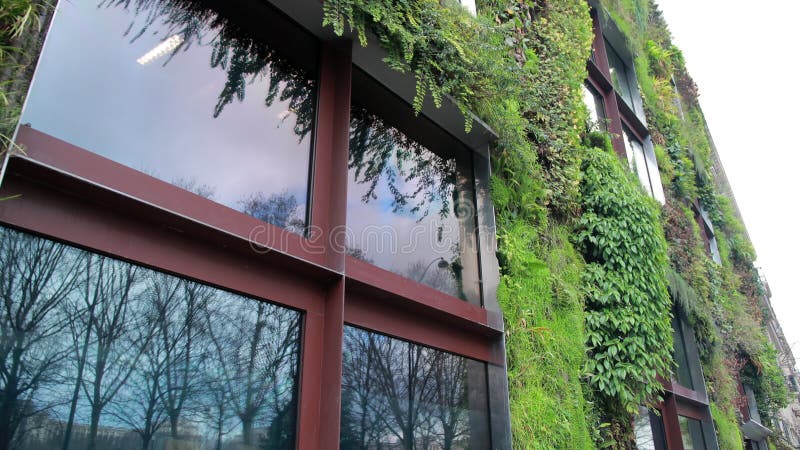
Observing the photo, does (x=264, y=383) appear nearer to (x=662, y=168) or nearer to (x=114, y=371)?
(x=114, y=371)

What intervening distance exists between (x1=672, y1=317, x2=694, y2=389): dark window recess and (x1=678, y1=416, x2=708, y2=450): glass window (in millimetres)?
478

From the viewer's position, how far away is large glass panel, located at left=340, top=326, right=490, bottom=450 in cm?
285

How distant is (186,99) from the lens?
265cm

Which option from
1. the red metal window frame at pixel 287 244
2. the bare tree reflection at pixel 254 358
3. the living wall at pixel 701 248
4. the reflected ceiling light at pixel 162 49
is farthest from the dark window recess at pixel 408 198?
the living wall at pixel 701 248

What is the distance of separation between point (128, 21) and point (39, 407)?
1723mm

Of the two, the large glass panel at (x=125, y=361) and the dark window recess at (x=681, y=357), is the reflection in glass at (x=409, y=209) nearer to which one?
the large glass panel at (x=125, y=361)

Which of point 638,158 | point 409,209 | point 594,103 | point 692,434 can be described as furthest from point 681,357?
point 409,209

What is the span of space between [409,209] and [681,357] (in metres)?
5.55

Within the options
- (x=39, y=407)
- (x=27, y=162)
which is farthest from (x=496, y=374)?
(x=27, y=162)

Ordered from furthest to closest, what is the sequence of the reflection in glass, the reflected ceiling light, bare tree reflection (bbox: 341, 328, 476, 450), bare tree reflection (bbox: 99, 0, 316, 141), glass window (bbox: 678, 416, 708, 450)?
glass window (bbox: 678, 416, 708, 450) < the reflection in glass < bare tree reflection (bbox: 341, 328, 476, 450) < bare tree reflection (bbox: 99, 0, 316, 141) < the reflected ceiling light

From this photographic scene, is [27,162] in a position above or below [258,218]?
below

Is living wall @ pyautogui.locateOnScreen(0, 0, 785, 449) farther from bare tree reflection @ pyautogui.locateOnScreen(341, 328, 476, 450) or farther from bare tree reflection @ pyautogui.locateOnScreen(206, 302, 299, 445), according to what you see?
bare tree reflection @ pyautogui.locateOnScreen(206, 302, 299, 445)

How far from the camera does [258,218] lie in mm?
2736

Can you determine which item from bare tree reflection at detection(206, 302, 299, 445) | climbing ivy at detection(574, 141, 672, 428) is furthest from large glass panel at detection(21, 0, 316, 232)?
climbing ivy at detection(574, 141, 672, 428)
